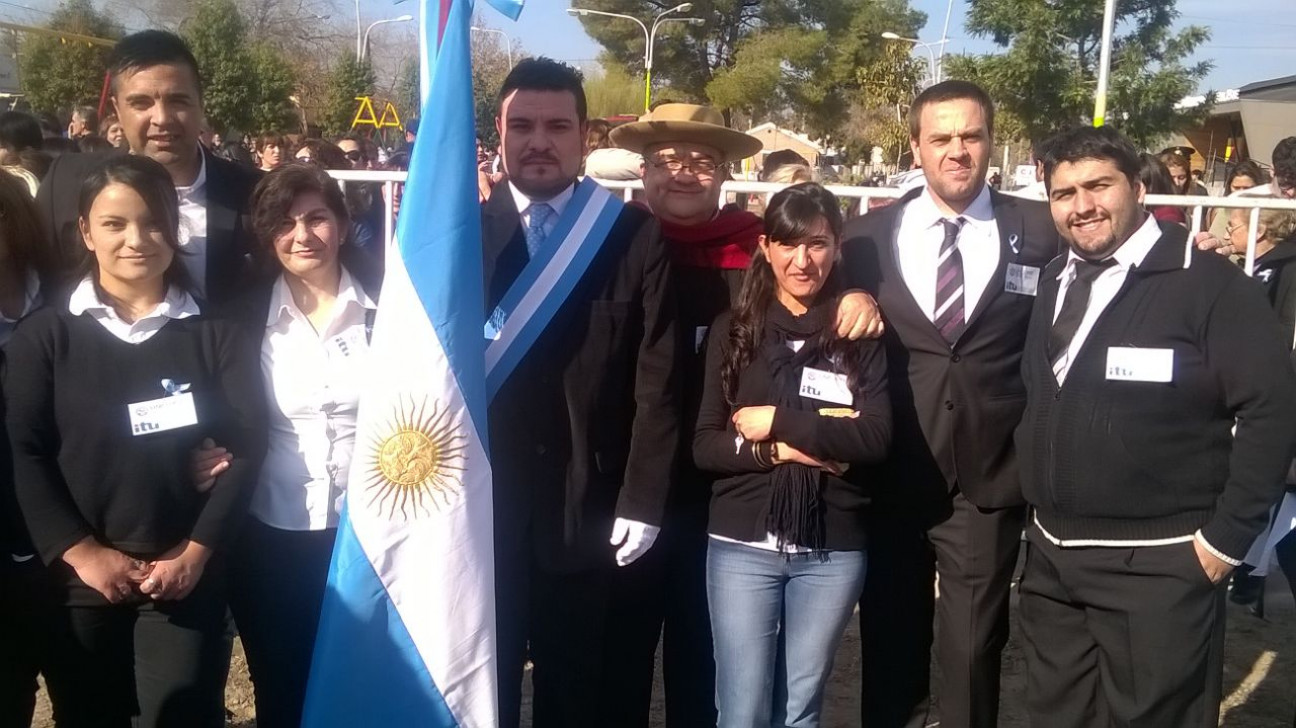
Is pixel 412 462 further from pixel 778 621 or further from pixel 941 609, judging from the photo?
pixel 941 609

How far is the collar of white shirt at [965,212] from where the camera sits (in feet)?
10.9

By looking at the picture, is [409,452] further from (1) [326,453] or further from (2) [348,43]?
(2) [348,43]

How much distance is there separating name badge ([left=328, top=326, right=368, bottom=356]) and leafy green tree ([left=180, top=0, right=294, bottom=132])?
85.6 feet

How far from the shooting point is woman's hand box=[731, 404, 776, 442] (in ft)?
9.46

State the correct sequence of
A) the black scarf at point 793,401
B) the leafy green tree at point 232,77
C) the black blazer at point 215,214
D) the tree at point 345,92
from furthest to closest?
the tree at point 345,92 < the leafy green tree at point 232,77 < the black blazer at point 215,214 < the black scarf at point 793,401

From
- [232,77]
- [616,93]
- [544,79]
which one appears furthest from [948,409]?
[616,93]

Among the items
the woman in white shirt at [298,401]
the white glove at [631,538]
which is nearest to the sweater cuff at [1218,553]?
the white glove at [631,538]

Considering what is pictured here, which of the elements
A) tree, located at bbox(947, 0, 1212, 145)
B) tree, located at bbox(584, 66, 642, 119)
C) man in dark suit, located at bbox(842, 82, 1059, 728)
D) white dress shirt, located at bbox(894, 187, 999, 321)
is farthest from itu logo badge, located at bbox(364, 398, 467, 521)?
tree, located at bbox(584, 66, 642, 119)

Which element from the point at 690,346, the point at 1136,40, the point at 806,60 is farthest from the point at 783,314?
the point at 806,60

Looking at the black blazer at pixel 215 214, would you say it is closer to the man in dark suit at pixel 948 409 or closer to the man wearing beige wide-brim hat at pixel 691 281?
the man wearing beige wide-brim hat at pixel 691 281

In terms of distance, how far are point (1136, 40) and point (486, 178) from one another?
73.6 ft

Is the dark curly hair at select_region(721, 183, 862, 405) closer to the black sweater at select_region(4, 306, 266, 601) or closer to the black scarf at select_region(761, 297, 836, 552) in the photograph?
the black scarf at select_region(761, 297, 836, 552)

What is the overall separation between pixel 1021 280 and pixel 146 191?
259 cm

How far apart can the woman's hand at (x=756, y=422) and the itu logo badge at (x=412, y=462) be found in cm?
81
